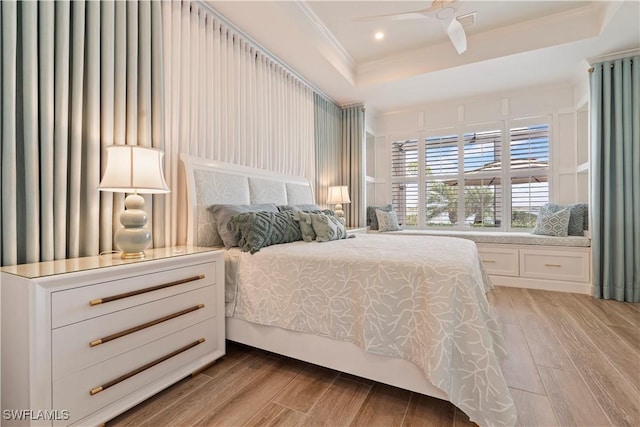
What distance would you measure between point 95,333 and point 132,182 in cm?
72

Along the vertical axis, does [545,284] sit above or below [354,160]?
below

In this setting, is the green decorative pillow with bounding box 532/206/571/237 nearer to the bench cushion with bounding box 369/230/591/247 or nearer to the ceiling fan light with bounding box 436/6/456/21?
the bench cushion with bounding box 369/230/591/247

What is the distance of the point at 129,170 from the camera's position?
1.50 meters

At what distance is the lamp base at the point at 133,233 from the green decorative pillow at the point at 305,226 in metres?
1.08

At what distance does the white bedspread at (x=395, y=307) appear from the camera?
120cm

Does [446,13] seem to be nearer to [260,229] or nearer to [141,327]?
[260,229]

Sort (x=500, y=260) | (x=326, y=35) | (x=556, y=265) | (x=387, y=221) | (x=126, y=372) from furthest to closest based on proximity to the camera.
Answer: (x=387, y=221), (x=500, y=260), (x=556, y=265), (x=326, y=35), (x=126, y=372)

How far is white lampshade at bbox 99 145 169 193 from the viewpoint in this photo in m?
1.48

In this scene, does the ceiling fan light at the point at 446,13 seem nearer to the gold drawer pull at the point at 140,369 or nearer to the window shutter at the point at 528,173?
the window shutter at the point at 528,173

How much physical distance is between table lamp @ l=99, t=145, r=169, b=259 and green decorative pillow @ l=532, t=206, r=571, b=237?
13.8 feet

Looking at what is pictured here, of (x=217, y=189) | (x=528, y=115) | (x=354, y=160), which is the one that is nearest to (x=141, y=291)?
(x=217, y=189)

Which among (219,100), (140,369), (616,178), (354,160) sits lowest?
(140,369)

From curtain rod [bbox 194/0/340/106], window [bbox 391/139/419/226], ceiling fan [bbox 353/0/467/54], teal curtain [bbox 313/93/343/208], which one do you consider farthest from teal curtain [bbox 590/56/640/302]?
curtain rod [bbox 194/0/340/106]

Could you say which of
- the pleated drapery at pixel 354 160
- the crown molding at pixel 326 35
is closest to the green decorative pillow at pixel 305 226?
the crown molding at pixel 326 35
